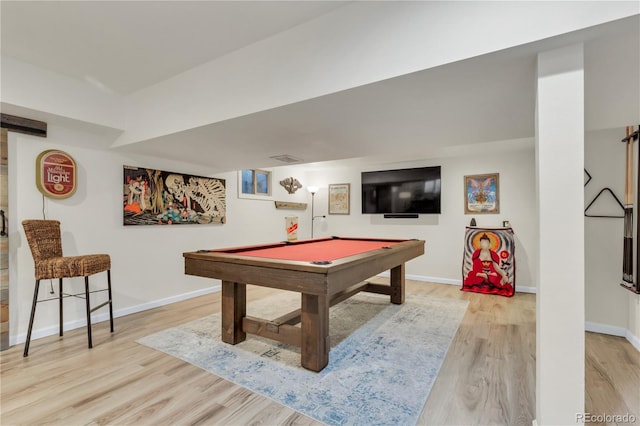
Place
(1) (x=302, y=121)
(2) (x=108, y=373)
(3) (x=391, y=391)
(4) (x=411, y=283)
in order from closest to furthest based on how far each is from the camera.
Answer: (3) (x=391, y=391) < (2) (x=108, y=373) < (1) (x=302, y=121) < (4) (x=411, y=283)

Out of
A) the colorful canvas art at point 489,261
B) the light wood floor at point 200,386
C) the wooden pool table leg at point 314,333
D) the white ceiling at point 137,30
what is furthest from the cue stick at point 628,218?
the white ceiling at point 137,30

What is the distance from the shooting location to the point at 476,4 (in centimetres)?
137

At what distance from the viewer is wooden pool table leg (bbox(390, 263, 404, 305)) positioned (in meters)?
3.81

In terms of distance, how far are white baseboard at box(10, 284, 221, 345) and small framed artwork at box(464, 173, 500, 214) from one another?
434 cm

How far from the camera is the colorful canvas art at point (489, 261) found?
4.39 m

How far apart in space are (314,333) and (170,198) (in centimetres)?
275

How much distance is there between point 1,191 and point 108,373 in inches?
72.8

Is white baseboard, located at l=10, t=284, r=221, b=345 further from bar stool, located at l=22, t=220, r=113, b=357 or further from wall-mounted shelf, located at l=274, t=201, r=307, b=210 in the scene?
wall-mounted shelf, located at l=274, t=201, r=307, b=210

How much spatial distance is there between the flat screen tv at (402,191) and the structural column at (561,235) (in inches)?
157

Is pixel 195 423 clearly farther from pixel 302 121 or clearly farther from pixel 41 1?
pixel 41 1

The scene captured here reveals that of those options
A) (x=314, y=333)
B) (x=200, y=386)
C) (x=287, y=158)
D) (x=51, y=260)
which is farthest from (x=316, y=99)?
(x=51, y=260)

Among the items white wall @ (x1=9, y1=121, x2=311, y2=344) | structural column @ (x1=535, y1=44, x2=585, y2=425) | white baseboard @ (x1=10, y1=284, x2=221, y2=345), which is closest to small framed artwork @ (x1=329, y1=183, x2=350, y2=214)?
white wall @ (x1=9, y1=121, x2=311, y2=344)

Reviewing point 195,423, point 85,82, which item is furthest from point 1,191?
point 195,423

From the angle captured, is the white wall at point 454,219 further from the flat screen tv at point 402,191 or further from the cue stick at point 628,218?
the cue stick at point 628,218
